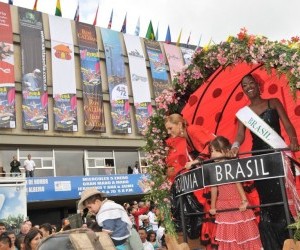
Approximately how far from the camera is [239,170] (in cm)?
470

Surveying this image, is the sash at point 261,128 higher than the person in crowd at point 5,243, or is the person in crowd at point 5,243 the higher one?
the sash at point 261,128

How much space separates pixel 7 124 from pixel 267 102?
74.0 feet

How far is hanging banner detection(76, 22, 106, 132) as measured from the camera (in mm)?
30406

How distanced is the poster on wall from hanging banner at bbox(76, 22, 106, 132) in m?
11.6

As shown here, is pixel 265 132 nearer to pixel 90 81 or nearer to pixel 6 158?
pixel 6 158

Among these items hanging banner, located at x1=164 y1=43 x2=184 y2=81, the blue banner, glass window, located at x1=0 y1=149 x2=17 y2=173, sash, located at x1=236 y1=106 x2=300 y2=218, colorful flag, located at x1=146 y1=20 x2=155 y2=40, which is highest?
colorful flag, located at x1=146 y1=20 x2=155 y2=40

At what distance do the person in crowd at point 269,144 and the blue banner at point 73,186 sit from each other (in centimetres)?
1720

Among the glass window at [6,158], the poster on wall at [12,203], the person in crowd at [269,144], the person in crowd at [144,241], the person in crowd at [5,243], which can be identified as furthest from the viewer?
the glass window at [6,158]

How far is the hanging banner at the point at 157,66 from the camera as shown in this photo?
34219mm

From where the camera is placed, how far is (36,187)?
78.1 feet

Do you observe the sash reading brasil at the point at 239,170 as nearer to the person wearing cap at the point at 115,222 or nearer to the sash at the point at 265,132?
the sash at the point at 265,132

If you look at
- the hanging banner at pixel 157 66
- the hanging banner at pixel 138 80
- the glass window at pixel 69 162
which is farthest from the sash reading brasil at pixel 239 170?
the hanging banner at pixel 157 66

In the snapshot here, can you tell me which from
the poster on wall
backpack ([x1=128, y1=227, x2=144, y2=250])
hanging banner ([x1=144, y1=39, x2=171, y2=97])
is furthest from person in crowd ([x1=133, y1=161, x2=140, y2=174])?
backpack ([x1=128, y1=227, x2=144, y2=250])

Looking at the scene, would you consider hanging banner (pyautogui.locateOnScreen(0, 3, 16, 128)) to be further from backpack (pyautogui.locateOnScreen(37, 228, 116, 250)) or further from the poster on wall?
backpack (pyautogui.locateOnScreen(37, 228, 116, 250))
